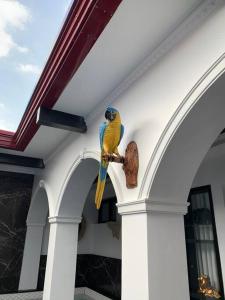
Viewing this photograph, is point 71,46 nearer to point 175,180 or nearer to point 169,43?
point 169,43

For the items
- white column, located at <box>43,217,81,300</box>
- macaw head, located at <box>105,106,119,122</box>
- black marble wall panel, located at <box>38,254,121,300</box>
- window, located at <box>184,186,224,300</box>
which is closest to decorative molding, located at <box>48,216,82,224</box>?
white column, located at <box>43,217,81,300</box>

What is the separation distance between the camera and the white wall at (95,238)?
4930mm

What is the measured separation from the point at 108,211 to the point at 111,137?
402cm

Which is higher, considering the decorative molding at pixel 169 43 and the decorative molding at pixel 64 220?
the decorative molding at pixel 169 43

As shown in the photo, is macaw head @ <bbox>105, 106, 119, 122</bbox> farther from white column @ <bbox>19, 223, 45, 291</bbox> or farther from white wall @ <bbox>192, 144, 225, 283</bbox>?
white column @ <bbox>19, 223, 45, 291</bbox>

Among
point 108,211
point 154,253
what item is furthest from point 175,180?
point 108,211

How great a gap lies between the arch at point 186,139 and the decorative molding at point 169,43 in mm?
314

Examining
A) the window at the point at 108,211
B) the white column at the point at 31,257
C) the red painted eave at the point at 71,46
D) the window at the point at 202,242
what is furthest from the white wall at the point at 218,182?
the white column at the point at 31,257

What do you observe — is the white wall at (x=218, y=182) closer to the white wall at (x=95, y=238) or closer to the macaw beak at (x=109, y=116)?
the macaw beak at (x=109, y=116)

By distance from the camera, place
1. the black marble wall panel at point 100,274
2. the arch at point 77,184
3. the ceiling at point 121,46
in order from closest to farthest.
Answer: the ceiling at point 121,46 → the arch at point 77,184 → the black marble wall panel at point 100,274

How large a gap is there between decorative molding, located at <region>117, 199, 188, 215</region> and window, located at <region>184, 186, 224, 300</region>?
1534 mm

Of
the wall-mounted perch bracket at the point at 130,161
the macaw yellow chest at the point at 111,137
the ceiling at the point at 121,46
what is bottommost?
the wall-mounted perch bracket at the point at 130,161

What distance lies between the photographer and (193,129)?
4.44ft

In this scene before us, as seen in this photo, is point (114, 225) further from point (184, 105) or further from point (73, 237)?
point (184, 105)
